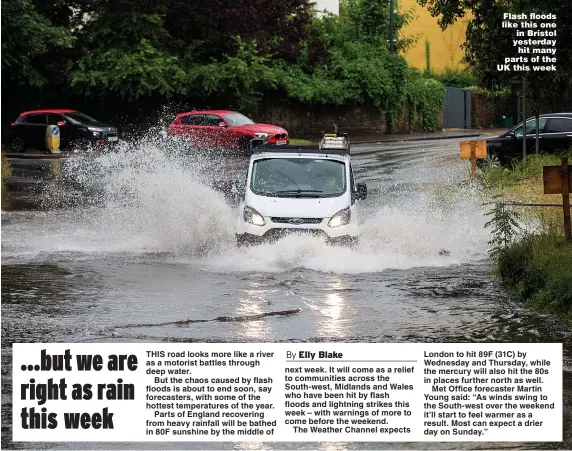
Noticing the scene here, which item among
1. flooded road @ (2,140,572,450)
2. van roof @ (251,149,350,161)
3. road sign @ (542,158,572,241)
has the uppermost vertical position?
van roof @ (251,149,350,161)

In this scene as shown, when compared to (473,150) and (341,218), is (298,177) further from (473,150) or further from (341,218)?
(473,150)

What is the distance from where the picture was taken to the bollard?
4312 cm

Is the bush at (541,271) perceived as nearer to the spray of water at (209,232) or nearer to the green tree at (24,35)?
the spray of water at (209,232)

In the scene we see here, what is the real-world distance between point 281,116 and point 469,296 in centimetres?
3602

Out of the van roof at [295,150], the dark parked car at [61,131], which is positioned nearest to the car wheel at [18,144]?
the dark parked car at [61,131]

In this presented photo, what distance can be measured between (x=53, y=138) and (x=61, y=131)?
105cm

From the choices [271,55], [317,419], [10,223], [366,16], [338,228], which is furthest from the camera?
[366,16]

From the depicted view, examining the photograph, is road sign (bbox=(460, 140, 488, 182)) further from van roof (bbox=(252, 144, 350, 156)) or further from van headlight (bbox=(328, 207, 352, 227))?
van headlight (bbox=(328, 207, 352, 227))

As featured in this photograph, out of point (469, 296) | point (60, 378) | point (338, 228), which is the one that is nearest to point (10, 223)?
point (338, 228)

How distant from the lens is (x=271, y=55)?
49.2 m

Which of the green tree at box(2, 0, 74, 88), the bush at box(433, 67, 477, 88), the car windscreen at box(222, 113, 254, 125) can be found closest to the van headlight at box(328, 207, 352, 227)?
the car windscreen at box(222, 113, 254, 125)

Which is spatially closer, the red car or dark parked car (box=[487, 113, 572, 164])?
dark parked car (box=[487, 113, 572, 164])

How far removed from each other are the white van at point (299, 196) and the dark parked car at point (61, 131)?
Answer: 2489cm

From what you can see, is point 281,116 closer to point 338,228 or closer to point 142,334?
point 338,228
